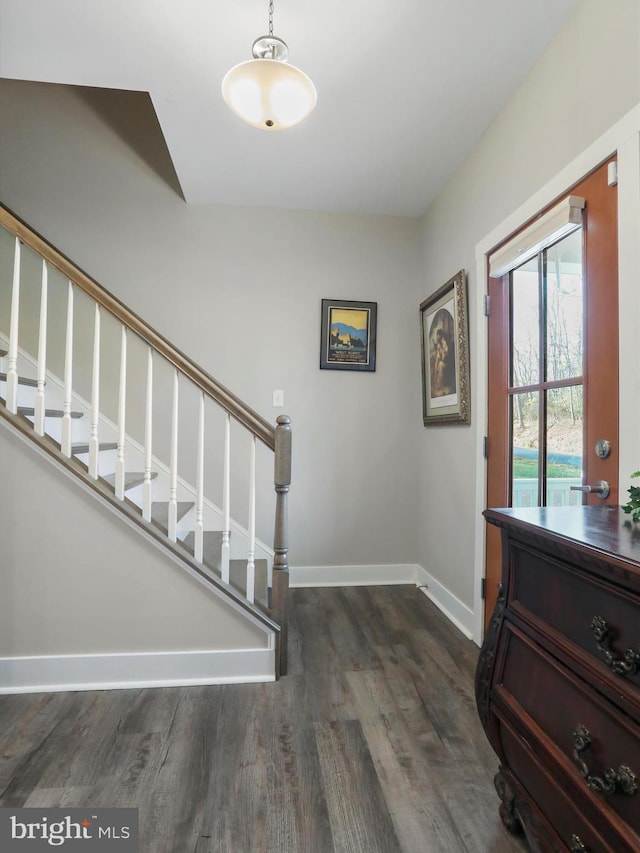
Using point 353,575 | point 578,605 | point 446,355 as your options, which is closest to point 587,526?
point 578,605

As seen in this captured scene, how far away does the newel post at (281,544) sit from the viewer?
6.53 ft

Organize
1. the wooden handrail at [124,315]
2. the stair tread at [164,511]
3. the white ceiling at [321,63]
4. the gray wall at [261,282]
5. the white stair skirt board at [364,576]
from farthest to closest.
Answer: the white stair skirt board at [364,576] → the gray wall at [261,282] → the stair tread at [164,511] → the wooden handrail at [124,315] → the white ceiling at [321,63]

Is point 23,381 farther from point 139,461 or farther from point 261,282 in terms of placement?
point 261,282

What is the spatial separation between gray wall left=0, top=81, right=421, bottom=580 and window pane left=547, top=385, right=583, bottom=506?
1462mm

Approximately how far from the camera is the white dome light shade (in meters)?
1.49

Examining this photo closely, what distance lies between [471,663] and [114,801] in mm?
1532

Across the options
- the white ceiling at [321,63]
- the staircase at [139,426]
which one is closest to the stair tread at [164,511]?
the staircase at [139,426]

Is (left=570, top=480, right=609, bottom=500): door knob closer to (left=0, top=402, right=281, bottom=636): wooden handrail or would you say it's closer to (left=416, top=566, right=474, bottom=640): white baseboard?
(left=416, top=566, right=474, bottom=640): white baseboard

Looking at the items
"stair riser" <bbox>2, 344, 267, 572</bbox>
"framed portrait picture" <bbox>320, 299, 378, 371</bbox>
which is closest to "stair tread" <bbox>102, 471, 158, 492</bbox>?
"stair riser" <bbox>2, 344, 267, 572</bbox>

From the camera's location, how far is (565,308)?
1763mm

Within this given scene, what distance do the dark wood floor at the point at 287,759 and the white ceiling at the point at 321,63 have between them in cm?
255

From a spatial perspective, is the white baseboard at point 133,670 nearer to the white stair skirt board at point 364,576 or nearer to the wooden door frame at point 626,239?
the white stair skirt board at point 364,576

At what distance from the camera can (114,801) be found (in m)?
1.31

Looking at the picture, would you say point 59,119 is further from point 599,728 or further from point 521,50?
point 599,728
